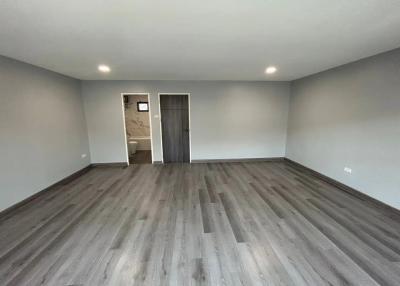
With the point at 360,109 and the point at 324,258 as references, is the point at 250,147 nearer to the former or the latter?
the point at 360,109

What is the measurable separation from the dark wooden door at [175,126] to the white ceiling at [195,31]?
2.23 metres

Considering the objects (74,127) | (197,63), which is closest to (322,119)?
(197,63)

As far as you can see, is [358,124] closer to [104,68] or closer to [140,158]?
[104,68]

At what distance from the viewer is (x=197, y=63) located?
10.8 feet

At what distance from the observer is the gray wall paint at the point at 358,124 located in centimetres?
281

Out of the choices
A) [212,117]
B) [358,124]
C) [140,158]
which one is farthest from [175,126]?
[358,124]

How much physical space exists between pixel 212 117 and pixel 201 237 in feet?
12.3

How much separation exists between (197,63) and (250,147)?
3314mm

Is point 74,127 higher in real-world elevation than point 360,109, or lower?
lower

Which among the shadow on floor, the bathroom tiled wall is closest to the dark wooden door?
the shadow on floor

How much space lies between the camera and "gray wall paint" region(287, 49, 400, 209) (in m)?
2.81

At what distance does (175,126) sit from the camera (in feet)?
18.3

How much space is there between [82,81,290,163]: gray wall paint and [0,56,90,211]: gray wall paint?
65cm

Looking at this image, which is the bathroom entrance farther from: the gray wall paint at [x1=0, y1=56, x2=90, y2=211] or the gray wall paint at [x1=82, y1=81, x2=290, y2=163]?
the gray wall paint at [x1=0, y1=56, x2=90, y2=211]
